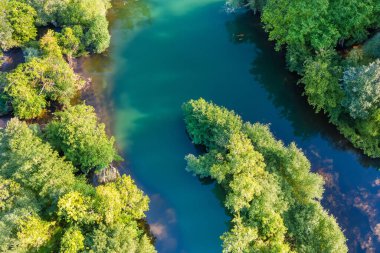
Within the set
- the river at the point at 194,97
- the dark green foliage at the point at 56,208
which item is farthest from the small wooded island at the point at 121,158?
the river at the point at 194,97

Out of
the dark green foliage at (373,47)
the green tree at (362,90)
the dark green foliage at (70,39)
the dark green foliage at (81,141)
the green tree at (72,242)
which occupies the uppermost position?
the dark green foliage at (70,39)

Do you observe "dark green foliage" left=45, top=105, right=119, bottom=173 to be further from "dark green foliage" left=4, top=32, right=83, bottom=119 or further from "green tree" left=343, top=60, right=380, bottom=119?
"green tree" left=343, top=60, right=380, bottom=119

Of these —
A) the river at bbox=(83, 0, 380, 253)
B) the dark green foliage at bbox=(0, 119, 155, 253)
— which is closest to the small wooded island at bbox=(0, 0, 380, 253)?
the dark green foliage at bbox=(0, 119, 155, 253)

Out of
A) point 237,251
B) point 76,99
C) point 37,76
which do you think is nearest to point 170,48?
point 76,99

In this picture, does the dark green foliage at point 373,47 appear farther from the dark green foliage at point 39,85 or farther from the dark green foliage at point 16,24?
the dark green foliage at point 16,24

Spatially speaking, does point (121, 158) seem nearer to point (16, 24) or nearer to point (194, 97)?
point (194, 97)

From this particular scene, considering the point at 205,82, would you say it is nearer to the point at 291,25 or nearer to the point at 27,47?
the point at 291,25
